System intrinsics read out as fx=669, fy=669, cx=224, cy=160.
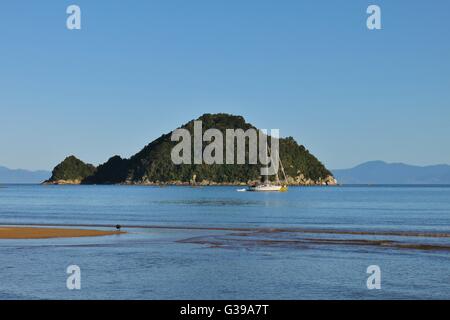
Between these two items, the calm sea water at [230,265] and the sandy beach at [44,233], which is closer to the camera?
the calm sea water at [230,265]

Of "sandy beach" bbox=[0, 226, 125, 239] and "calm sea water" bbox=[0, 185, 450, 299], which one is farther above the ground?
"sandy beach" bbox=[0, 226, 125, 239]

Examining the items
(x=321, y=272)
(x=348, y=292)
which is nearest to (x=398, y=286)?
(x=348, y=292)

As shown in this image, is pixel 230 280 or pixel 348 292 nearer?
pixel 348 292

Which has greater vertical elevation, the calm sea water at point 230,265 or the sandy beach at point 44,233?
the sandy beach at point 44,233

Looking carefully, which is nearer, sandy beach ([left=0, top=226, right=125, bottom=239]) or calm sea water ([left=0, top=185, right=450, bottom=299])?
calm sea water ([left=0, top=185, right=450, bottom=299])

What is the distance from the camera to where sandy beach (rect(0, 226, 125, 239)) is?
197 feet

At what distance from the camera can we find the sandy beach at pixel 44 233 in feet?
197

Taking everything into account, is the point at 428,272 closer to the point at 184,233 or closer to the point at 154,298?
the point at 154,298

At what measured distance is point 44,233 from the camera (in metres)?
63.1
